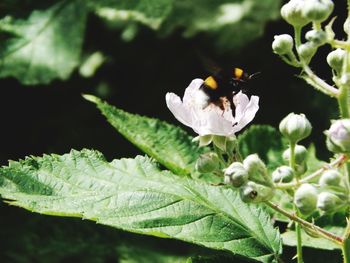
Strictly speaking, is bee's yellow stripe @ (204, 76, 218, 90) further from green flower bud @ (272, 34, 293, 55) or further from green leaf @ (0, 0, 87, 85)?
green leaf @ (0, 0, 87, 85)

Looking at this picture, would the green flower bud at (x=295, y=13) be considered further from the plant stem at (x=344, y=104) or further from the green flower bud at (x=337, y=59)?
the plant stem at (x=344, y=104)

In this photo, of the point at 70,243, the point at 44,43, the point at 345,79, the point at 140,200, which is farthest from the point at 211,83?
the point at 44,43

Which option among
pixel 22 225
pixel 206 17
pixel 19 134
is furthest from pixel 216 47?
pixel 22 225

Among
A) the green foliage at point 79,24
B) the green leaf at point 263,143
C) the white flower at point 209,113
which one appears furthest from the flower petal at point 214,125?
the green foliage at point 79,24

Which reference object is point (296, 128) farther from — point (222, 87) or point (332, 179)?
point (222, 87)

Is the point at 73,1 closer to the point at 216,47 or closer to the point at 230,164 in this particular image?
the point at 216,47

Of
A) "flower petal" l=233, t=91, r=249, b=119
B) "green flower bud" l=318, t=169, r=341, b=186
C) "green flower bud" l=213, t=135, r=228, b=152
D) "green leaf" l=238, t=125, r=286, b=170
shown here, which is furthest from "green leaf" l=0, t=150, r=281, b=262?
"green leaf" l=238, t=125, r=286, b=170

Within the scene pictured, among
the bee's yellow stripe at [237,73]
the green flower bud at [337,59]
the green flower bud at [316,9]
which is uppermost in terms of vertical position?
the green flower bud at [316,9]

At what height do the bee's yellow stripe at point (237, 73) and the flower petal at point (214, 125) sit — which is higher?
the bee's yellow stripe at point (237, 73)
